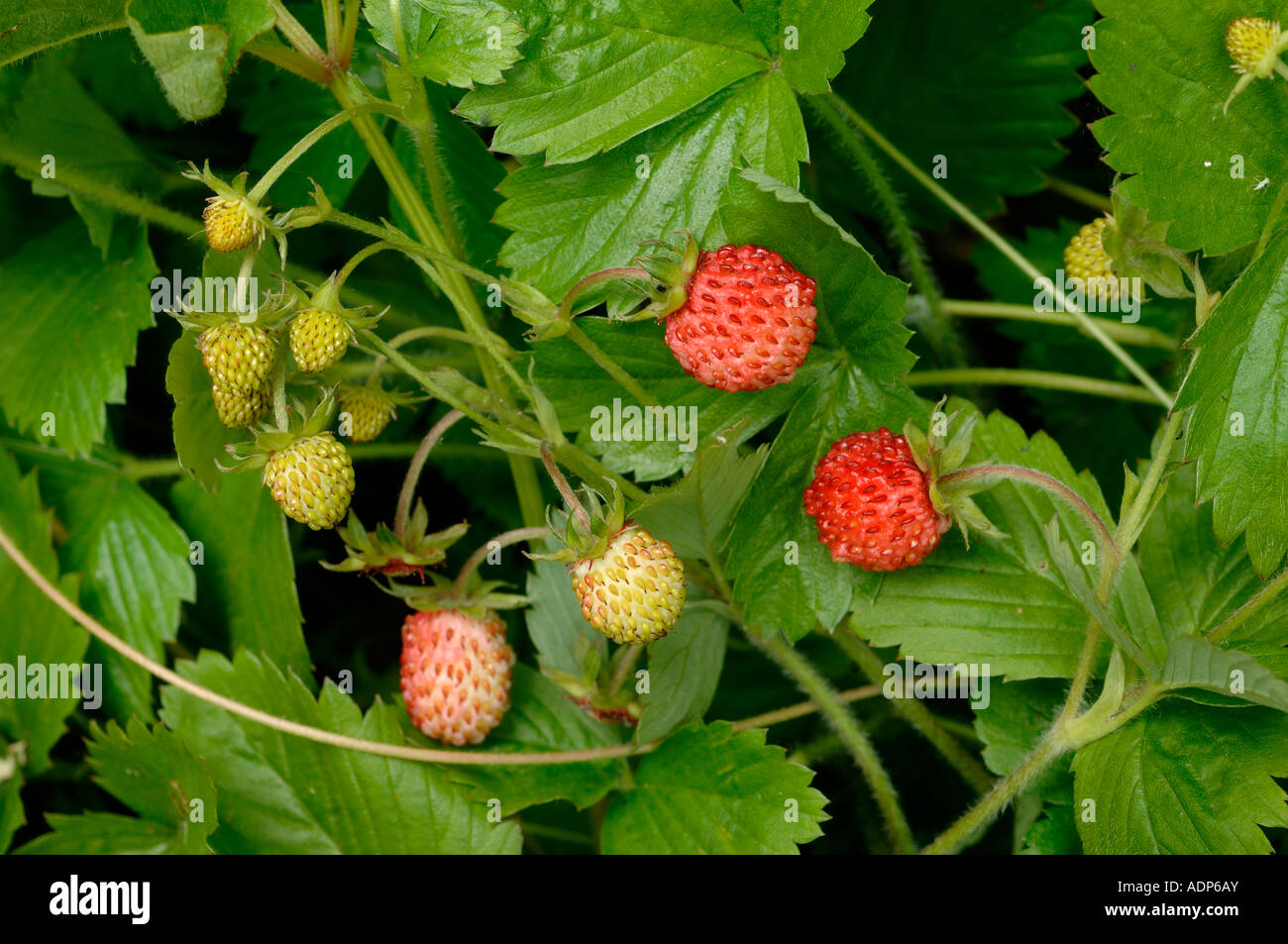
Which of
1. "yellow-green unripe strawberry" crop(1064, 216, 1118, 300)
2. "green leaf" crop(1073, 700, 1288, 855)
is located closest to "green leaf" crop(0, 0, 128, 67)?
"yellow-green unripe strawberry" crop(1064, 216, 1118, 300)

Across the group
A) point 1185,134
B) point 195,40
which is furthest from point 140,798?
point 1185,134

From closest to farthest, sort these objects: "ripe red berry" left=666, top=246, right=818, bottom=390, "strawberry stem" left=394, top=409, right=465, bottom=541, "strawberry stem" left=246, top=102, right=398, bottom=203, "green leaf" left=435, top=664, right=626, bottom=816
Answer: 1. "strawberry stem" left=246, top=102, right=398, bottom=203
2. "ripe red berry" left=666, top=246, right=818, bottom=390
3. "strawberry stem" left=394, top=409, right=465, bottom=541
4. "green leaf" left=435, top=664, right=626, bottom=816

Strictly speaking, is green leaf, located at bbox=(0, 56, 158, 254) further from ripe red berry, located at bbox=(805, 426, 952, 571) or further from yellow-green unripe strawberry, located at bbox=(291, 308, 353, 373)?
ripe red berry, located at bbox=(805, 426, 952, 571)

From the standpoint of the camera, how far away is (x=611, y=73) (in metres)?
1.13

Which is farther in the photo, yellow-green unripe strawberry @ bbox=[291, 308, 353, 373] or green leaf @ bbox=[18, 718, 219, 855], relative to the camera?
green leaf @ bbox=[18, 718, 219, 855]

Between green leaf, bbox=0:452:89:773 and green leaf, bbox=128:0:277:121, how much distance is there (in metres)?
0.71

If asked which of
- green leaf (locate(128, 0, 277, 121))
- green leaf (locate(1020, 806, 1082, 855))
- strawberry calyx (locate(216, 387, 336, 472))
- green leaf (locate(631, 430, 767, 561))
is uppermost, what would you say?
green leaf (locate(128, 0, 277, 121))

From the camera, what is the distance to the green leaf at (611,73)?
3.64 ft

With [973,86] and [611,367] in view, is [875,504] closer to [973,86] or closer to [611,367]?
[611,367]

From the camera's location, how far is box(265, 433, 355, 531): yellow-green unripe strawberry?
3.25ft

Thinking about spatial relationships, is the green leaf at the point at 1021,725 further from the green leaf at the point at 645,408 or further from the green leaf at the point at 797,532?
the green leaf at the point at 645,408

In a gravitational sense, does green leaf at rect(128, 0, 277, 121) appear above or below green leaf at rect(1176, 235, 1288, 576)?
above

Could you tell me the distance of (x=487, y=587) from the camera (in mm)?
1194
